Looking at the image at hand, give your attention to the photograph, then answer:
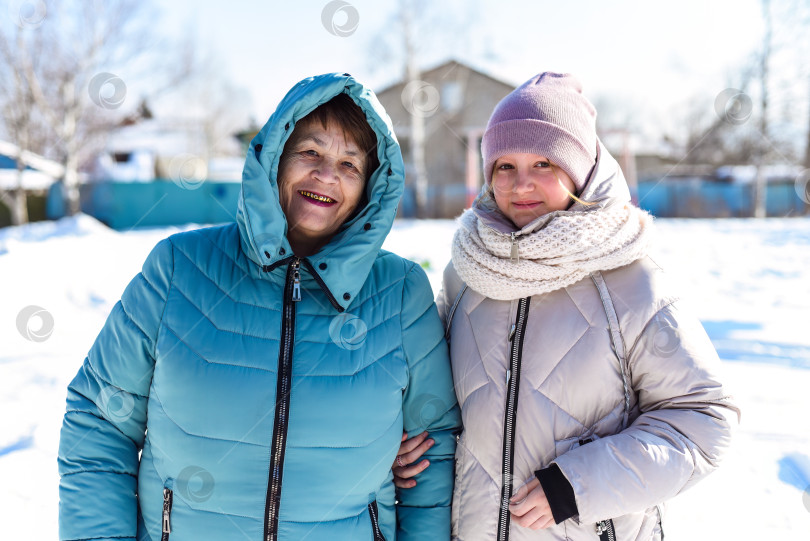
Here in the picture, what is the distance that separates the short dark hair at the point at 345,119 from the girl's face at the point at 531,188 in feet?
Answer: 1.52

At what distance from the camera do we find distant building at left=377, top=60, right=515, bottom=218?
2240cm

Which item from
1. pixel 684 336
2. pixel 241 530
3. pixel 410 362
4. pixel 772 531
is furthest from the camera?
pixel 772 531

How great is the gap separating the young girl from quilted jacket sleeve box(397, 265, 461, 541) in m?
0.04

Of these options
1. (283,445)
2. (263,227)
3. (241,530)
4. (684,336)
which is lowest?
(241,530)

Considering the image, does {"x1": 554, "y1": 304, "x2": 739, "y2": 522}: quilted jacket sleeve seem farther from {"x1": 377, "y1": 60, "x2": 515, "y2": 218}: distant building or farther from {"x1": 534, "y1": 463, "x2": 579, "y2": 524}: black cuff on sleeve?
{"x1": 377, "y1": 60, "x2": 515, "y2": 218}: distant building

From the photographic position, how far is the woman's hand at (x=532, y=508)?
1504mm

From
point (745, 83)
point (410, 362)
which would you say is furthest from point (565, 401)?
point (745, 83)

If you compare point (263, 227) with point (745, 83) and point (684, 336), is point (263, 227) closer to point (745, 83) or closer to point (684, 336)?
point (684, 336)

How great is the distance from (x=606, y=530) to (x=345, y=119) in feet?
4.62

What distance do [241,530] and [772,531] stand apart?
7.98 feet

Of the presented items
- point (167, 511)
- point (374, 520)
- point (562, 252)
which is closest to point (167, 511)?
point (167, 511)

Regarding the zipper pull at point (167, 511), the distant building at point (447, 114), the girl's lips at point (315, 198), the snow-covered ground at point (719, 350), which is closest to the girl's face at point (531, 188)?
the snow-covered ground at point (719, 350)

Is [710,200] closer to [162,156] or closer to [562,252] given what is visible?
[562,252]

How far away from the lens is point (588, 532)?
154cm
